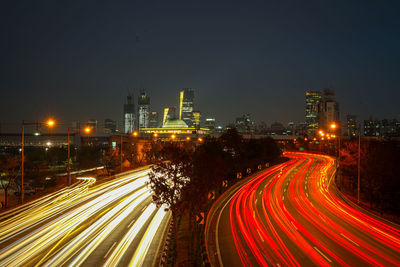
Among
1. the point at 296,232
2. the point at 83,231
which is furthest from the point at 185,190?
the point at 296,232

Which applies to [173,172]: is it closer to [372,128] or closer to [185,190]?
[185,190]

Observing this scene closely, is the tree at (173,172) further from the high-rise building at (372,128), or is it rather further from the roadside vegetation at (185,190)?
the high-rise building at (372,128)

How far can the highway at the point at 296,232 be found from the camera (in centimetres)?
1398

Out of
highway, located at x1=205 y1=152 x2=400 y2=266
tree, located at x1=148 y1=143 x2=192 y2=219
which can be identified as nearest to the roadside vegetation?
tree, located at x1=148 y1=143 x2=192 y2=219

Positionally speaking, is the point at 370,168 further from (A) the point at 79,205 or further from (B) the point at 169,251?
(A) the point at 79,205

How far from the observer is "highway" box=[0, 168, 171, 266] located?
12922 mm

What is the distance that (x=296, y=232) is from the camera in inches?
712

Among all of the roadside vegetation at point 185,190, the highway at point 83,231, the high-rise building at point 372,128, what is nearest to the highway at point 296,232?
the roadside vegetation at point 185,190

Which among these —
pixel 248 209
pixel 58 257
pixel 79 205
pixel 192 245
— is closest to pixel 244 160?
pixel 248 209

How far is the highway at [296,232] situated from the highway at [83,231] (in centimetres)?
366

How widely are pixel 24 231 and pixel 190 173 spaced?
9786 millimetres

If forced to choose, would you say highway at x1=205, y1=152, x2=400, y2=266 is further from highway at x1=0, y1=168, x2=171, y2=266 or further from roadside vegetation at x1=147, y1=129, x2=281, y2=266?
highway at x1=0, y1=168, x2=171, y2=266

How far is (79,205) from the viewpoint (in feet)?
74.9

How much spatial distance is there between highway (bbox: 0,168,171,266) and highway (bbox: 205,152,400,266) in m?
3.66
